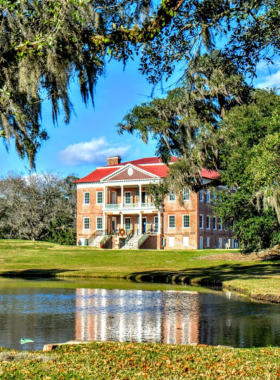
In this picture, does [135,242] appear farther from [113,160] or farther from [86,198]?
[113,160]

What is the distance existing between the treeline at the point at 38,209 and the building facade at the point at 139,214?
413cm

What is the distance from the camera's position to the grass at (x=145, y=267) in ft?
73.4

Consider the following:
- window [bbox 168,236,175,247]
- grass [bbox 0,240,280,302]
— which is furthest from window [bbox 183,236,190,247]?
grass [bbox 0,240,280,302]

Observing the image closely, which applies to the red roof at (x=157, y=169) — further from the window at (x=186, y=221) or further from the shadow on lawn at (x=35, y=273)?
the shadow on lawn at (x=35, y=273)

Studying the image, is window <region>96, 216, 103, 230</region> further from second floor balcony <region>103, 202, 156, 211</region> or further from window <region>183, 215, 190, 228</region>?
window <region>183, 215, 190, 228</region>

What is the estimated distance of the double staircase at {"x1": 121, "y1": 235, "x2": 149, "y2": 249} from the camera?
46156mm

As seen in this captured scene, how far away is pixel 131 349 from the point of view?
26.2 feet

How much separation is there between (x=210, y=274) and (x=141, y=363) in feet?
64.8

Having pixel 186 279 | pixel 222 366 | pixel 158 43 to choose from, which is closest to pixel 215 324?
pixel 222 366

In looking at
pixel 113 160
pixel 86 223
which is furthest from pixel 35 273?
pixel 113 160

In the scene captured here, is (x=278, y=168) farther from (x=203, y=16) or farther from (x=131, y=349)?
(x=131, y=349)

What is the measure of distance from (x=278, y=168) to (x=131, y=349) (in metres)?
7.66

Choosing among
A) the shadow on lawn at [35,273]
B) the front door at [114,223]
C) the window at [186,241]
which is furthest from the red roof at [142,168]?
the shadow on lawn at [35,273]

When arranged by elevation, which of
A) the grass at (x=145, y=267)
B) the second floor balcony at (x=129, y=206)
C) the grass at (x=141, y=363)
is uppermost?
the second floor balcony at (x=129, y=206)
